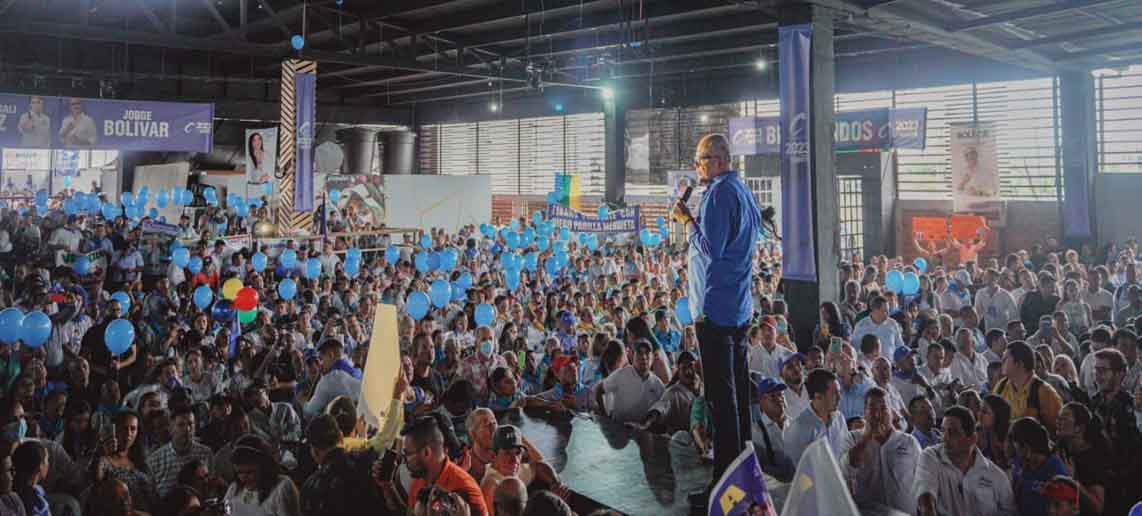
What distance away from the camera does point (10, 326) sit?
22.0 ft

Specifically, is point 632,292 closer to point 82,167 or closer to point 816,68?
point 816,68

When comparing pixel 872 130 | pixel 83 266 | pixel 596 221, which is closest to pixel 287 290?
pixel 83 266

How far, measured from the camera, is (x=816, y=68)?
28.3 ft

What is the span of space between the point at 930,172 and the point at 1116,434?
12.8 m

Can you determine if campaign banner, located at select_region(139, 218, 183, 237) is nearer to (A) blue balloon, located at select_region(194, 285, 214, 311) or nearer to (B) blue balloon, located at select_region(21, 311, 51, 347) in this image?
(A) blue balloon, located at select_region(194, 285, 214, 311)

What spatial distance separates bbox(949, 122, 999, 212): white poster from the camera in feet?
45.8

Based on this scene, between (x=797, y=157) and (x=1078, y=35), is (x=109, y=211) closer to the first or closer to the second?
(x=797, y=157)

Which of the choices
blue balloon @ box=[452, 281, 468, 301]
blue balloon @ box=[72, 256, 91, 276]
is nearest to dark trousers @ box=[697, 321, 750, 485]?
blue balloon @ box=[452, 281, 468, 301]

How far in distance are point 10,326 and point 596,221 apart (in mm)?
9878

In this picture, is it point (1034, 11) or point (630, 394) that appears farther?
point (1034, 11)

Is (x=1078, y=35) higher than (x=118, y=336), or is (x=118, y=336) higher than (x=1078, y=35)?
(x=1078, y=35)

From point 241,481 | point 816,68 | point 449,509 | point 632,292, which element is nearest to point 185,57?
point 632,292

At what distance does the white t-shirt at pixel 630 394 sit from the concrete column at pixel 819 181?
2.96 metres

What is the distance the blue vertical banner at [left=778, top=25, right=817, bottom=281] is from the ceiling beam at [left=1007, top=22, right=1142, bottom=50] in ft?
16.3
